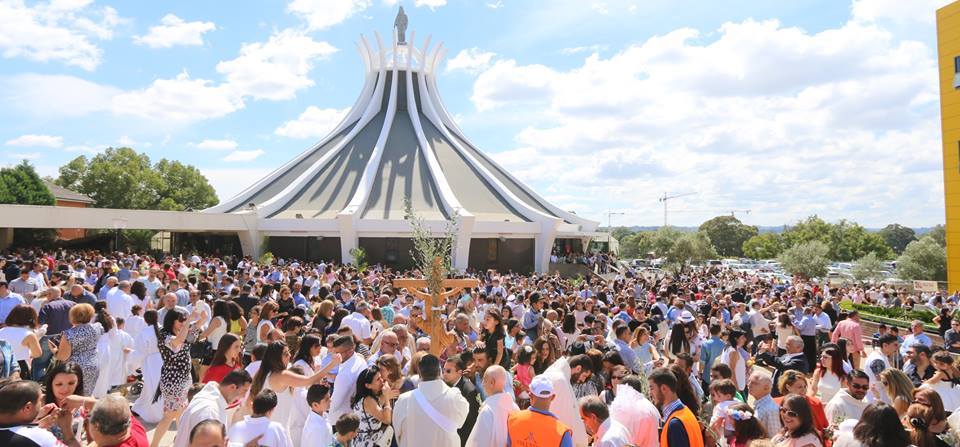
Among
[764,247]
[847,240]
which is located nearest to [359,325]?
[847,240]

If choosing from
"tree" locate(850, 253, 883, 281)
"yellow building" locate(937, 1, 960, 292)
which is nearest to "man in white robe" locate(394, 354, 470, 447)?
"yellow building" locate(937, 1, 960, 292)

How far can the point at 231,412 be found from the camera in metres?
3.83

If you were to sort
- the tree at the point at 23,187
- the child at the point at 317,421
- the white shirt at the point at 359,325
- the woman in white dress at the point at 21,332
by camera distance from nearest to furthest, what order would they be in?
the child at the point at 317,421 < the woman in white dress at the point at 21,332 < the white shirt at the point at 359,325 < the tree at the point at 23,187

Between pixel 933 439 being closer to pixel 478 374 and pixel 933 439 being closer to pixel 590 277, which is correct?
pixel 478 374

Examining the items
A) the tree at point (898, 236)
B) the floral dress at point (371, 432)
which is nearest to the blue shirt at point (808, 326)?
the floral dress at point (371, 432)

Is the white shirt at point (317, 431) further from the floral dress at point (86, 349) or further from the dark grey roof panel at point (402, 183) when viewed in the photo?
the dark grey roof panel at point (402, 183)

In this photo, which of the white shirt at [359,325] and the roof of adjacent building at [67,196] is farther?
the roof of adjacent building at [67,196]

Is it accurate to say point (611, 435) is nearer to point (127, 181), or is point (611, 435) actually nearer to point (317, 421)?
point (317, 421)

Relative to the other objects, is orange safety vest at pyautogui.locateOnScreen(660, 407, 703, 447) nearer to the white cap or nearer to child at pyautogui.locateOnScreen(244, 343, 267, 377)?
the white cap

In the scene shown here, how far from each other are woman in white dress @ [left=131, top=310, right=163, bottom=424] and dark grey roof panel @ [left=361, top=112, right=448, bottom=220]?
18.4 m

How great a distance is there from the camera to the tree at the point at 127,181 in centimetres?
3662

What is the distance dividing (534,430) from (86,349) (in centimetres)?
431

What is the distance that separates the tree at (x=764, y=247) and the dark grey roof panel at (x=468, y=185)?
1744 inches

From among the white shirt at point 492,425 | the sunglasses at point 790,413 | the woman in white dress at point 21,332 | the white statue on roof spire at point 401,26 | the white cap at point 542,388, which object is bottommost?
the white shirt at point 492,425
